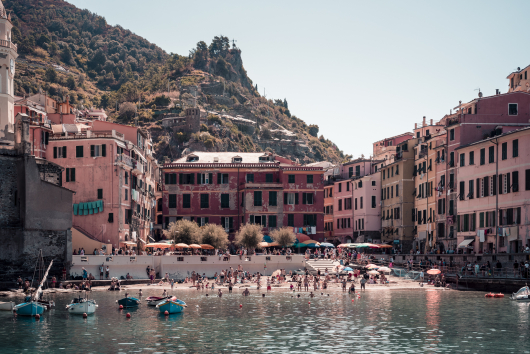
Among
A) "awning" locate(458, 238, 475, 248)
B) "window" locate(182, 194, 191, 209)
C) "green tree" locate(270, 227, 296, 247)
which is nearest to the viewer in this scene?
→ "awning" locate(458, 238, 475, 248)

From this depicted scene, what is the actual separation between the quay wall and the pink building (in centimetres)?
1897

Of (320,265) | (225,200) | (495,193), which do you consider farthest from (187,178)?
(495,193)

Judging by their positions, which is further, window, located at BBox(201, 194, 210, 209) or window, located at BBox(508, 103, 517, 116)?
window, located at BBox(201, 194, 210, 209)

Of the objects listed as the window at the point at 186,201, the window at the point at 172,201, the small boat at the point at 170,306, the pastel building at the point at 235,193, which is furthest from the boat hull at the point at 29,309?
the window at the point at 186,201

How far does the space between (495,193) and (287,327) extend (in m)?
30.4

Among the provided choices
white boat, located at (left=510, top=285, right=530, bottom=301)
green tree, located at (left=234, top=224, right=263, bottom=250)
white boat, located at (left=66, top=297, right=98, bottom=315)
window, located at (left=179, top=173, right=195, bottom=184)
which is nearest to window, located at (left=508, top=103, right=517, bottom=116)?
white boat, located at (left=510, top=285, right=530, bottom=301)

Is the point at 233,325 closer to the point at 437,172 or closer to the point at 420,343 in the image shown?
the point at 420,343

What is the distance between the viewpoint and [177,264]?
221 feet

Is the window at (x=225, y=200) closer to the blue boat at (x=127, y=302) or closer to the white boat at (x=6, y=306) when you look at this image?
the blue boat at (x=127, y=302)

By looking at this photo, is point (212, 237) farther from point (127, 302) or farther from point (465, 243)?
point (465, 243)

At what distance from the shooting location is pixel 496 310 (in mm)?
46156

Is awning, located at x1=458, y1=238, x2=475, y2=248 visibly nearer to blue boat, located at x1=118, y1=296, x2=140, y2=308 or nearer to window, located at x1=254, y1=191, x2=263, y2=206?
window, located at x1=254, y1=191, x2=263, y2=206

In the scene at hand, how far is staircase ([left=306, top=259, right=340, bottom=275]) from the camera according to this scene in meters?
72.2

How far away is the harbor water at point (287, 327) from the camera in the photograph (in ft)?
110
